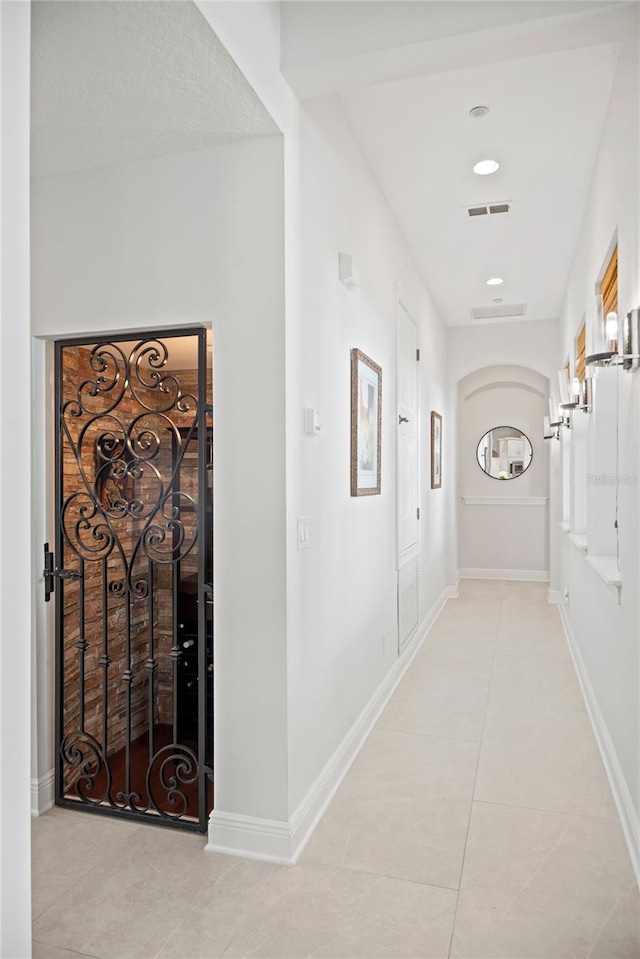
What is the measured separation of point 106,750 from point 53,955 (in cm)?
84

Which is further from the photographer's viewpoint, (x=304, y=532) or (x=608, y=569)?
(x=608, y=569)

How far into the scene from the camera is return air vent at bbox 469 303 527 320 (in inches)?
252

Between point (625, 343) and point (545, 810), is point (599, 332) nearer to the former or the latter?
point (625, 343)

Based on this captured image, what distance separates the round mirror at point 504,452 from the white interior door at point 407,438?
3.44 m

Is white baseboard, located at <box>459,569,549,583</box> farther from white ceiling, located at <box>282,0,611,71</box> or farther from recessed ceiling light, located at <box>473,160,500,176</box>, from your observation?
white ceiling, located at <box>282,0,611,71</box>

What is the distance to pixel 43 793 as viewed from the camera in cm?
256

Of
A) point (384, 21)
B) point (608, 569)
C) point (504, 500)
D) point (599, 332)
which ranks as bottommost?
point (608, 569)

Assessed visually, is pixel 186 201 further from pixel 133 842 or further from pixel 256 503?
pixel 133 842

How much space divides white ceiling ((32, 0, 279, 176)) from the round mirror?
254 inches

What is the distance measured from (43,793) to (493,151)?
3.67m

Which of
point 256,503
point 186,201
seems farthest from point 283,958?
point 186,201

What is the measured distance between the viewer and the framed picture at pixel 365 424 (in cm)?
308
